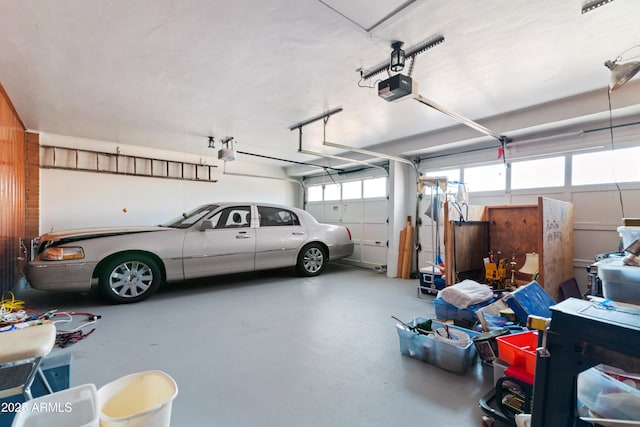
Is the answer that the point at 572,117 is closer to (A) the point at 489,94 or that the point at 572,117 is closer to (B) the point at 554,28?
(A) the point at 489,94

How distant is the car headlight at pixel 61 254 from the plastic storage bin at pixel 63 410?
284 cm

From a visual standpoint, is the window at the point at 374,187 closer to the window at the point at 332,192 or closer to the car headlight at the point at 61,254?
the window at the point at 332,192

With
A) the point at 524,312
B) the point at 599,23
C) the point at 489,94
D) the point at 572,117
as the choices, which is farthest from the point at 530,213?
the point at 599,23

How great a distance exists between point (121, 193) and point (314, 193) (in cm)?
446

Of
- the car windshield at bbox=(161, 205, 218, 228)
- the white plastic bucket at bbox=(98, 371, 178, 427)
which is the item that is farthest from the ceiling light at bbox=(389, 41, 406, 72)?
the car windshield at bbox=(161, 205, 218, 228)

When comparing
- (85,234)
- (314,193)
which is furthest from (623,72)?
(314,193)

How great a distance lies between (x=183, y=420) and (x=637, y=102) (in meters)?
4.77

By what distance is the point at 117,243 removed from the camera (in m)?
3.33

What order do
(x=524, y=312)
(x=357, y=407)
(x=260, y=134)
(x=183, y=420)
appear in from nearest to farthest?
1. (x=183, y=420)
2. (x=357, y=407)
3. (x=524, y=312)
4. (x=260, y=134)

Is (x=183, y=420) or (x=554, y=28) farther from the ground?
(x=554, y=28)

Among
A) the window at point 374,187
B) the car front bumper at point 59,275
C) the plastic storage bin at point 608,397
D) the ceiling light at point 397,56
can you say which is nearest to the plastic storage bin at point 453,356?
the plastic storage bin at point 608,397

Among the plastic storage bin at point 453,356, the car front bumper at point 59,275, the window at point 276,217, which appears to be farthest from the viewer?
the window at point 276,217

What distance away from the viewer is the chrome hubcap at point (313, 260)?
5.06 meters

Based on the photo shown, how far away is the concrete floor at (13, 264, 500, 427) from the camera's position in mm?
1521
